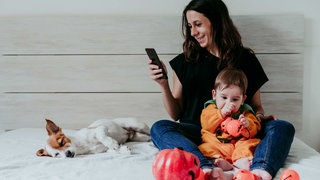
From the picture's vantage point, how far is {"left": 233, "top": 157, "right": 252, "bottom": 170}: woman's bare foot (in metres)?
1.30

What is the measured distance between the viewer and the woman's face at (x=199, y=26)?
173cm

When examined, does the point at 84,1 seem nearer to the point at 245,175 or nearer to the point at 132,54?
the point at 132,54

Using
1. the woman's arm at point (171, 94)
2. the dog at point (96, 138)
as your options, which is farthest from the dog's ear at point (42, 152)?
the woman's arm at point (171, 94)

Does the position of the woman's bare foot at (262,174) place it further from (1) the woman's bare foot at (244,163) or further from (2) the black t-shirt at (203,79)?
(2) the black t-shirt at (203,79)

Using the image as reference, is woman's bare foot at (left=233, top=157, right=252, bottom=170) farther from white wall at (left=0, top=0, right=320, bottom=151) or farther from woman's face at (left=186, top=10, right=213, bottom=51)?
white wall at (left=0, top=0, right=320, bottom=151)

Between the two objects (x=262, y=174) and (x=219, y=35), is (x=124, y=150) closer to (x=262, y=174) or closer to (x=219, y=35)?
(x=262, y=174)

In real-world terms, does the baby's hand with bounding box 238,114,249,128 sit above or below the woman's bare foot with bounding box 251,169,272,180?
above

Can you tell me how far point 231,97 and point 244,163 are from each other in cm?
28

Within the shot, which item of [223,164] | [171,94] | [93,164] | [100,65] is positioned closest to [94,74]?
[100,65]

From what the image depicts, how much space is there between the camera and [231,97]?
148 cm

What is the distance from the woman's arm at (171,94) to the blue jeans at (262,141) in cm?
19

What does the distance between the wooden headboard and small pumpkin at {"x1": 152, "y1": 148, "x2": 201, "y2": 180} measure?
0.98 m

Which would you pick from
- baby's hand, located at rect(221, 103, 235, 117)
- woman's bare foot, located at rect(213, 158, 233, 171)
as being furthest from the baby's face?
woman's bare foot, located at rect(213, 158, 233, 171)

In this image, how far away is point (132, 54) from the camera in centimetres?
200
